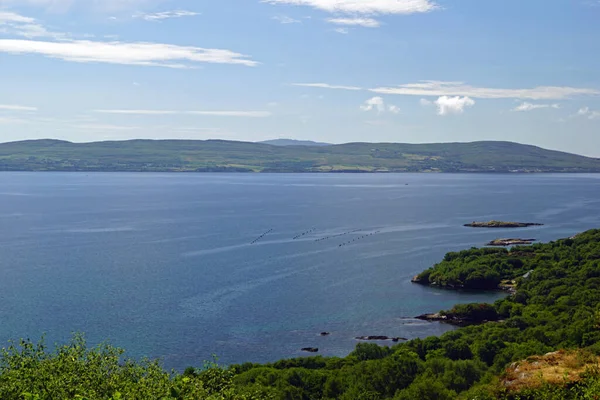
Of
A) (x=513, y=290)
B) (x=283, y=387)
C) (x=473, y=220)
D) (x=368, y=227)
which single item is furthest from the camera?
(x=473, y=220)

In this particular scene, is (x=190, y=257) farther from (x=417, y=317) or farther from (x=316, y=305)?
(x=417, y=317)

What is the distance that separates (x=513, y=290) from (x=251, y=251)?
58.7 m

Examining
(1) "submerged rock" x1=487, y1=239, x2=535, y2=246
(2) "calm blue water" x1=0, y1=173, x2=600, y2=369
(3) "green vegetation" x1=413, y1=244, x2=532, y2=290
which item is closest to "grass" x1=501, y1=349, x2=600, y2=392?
(2) "calm blue water" x1=0, y1=173, x2=600, y2=369

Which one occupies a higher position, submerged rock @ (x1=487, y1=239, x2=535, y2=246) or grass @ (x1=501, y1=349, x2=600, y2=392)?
grass @ (x1=501, y1=349, x2=600, y2=392)

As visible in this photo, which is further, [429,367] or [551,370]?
[429,367]

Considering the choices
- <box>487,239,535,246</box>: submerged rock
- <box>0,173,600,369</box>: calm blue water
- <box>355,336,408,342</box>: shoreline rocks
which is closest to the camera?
<box>355,336,408,342</box>: shoreline rocks

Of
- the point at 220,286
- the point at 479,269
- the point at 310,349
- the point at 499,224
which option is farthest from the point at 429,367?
the point at 499,224

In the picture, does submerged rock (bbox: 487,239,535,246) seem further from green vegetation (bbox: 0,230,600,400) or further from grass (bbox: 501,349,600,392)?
grass (bbox: 501,349,600,392)

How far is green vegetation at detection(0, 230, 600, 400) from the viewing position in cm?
3102

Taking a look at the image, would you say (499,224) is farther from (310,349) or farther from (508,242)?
(310,349)

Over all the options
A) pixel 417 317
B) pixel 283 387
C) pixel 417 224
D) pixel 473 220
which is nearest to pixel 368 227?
pixel 417 224

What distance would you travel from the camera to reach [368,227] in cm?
18388

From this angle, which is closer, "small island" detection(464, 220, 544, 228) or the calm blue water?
the calm blue water

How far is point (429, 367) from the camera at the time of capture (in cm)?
5475
